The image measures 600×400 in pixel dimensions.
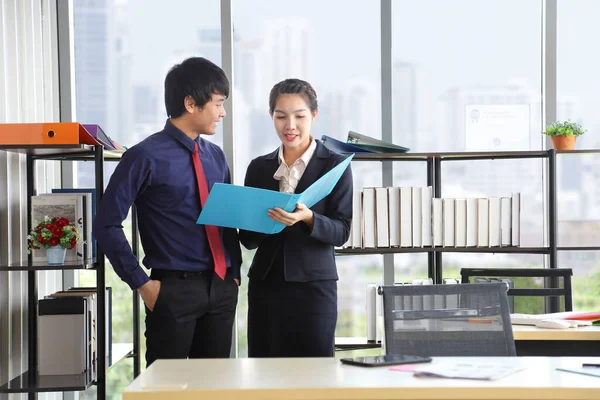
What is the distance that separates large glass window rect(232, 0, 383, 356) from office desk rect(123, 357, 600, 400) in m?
2.20

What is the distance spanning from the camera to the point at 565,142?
3797mm

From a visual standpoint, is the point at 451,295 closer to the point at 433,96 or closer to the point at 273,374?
the point at 273,374

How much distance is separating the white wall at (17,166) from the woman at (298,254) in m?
1.20

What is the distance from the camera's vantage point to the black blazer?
270cm

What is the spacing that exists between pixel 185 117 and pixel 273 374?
45.8 inches

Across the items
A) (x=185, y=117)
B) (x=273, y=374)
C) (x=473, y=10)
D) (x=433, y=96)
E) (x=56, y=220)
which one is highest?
(x=473, y=10)

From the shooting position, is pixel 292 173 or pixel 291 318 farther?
pixel 292 173

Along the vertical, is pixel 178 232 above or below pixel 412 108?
below

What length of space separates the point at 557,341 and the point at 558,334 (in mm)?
76

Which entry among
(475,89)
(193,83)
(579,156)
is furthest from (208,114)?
(579,156)

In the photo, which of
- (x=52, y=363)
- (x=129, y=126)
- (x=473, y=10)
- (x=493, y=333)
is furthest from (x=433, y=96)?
(x=52, y=363)

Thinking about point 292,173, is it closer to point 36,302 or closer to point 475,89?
point 36,302

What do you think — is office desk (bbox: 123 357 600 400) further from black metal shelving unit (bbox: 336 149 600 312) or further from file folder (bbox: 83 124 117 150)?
black metal shelving unit (bbox: 336 149 600 312)

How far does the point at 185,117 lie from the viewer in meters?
2.71
